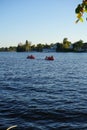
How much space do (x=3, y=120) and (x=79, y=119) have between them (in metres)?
5.33

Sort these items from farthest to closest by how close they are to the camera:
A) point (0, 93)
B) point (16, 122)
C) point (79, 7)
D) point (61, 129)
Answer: point (0, 93) → point (16, 122) → point (61, 129) → point (79, 7)

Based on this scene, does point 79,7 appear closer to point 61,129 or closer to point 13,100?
point 61,129

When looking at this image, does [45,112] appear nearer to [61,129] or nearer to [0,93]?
[61,129]

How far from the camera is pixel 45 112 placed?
67.2 feet

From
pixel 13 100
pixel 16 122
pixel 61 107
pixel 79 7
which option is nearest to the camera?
pixel 79 7

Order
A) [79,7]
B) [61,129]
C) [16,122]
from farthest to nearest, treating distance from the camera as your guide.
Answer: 1. [16,122]
2. [61,129]
3. [79,7]

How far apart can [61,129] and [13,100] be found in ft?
28.3

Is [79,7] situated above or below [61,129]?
above

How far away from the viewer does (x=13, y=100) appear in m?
24.3

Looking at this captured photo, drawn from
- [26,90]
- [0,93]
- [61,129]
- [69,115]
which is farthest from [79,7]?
[26,90]

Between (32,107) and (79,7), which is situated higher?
(79,7)

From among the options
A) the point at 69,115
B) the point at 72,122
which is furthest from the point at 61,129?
the point at 69,115

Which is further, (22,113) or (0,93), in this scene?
(0,93)

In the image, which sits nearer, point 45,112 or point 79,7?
point 79,7
